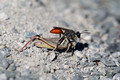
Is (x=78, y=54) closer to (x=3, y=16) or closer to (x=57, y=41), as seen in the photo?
(x=57, y=41)

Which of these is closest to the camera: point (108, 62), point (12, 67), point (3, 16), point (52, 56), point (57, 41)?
point (12, 67)

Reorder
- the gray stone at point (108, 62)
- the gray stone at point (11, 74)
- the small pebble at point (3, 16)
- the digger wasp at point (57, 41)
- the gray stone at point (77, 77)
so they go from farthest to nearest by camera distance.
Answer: the small pebble at point (3, 16), the gray stone at point (108, 62), the digger wasp at point (57, 41), the gray stone at point (77, 77), the gray stone at point (11, 74)

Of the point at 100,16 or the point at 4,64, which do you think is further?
the point at 100,16

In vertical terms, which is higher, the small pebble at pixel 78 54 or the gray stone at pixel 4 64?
the gray stone at pixel 4 64

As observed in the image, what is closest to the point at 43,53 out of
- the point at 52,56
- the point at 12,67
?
the point at 52,56

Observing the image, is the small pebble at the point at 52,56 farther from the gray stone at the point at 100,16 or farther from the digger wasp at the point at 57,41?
the gray stone at the point at 100,16

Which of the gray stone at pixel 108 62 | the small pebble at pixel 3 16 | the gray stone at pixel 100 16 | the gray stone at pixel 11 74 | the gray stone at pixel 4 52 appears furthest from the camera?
the gray stone at pixel 100 16

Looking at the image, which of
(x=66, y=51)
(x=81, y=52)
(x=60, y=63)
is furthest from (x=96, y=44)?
(x=60, y=63)

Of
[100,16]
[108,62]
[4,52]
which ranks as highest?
[100,16]

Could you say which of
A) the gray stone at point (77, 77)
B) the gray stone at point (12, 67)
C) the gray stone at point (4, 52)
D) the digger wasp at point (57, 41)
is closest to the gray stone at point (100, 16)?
the digger wasp at point (57, 41)

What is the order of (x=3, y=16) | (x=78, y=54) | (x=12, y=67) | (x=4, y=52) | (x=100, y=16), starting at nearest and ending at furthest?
(x=12, y=67)
(x=4, y=52)
(x=78, y=54)
(x=3, y=16)
(x=100, y=16)

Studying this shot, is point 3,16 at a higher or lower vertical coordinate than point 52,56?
higher
